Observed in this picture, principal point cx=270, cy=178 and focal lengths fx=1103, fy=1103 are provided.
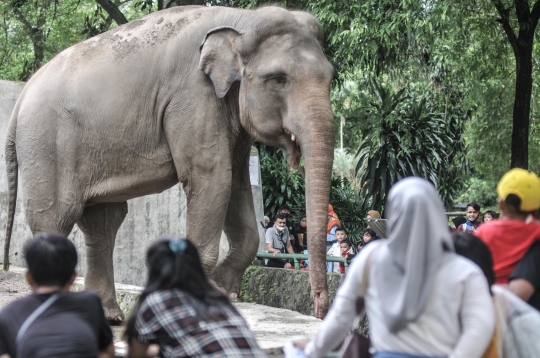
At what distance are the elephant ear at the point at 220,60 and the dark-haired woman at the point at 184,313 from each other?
452 centimetres

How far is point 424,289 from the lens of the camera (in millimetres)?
4004

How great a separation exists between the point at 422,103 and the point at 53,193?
45.7 ft

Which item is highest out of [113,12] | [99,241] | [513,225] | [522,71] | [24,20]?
[24,20]

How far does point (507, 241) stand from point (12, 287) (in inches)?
351

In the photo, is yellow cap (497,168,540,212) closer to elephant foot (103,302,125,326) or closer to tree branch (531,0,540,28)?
elephant foot (103,302,125,326)

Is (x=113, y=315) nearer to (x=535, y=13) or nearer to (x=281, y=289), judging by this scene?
(x=281, y=289)

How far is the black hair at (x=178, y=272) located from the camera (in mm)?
4234

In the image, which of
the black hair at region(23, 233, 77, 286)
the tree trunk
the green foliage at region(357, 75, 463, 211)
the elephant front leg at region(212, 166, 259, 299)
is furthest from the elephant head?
the green foliage at region(357, 75, 463, 211)

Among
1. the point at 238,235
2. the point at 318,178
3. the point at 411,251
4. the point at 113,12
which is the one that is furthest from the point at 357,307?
the point at 113,12

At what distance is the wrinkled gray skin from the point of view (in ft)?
28.3

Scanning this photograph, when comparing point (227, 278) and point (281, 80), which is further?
point (227, 278)

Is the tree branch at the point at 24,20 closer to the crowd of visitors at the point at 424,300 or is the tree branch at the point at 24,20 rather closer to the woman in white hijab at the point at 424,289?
the crowd of visitors at the point at 424,300

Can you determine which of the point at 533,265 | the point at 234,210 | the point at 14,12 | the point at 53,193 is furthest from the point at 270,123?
the point at 14,12

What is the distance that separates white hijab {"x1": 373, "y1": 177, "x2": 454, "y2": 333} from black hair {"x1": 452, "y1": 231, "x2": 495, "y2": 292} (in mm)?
684
